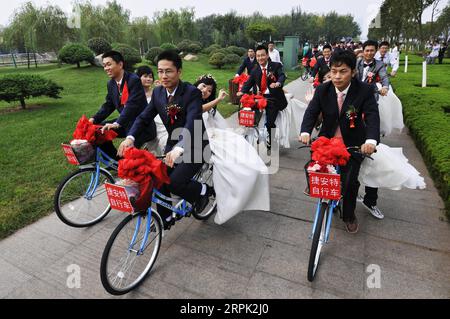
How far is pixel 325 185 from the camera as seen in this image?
8.29ft

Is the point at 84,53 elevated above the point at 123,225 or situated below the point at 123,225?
above

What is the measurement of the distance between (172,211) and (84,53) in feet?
51.2

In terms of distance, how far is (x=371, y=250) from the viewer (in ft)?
10.1

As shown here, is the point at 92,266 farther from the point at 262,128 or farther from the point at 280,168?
the point at 262,128

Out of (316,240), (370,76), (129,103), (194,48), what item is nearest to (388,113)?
(370,76)

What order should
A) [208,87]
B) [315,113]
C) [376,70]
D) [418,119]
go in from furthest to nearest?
[418,119] → [376,70] → [208,87] → [315,113]

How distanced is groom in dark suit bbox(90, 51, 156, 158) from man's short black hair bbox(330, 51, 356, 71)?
2124 mm

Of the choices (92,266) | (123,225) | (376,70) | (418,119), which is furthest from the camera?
(418,119)

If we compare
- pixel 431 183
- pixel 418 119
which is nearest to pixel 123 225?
pixel 431 183

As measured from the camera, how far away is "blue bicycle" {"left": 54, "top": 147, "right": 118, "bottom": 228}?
11.5 feet

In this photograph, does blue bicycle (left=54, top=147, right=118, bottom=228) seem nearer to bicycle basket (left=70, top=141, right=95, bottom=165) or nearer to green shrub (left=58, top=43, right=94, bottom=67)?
bicycle basket (left=70, top=141, right=95, bottom=165)

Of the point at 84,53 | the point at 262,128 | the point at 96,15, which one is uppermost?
the point at 96,15

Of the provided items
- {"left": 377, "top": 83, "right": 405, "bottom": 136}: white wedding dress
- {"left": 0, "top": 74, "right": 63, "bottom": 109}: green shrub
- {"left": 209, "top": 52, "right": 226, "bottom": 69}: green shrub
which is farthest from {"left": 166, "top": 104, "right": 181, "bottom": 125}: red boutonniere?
{"left": 209, "top": 52, "right": 226, "bottom": 69}: green shrub

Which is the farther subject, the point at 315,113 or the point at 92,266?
the point at 315,113
